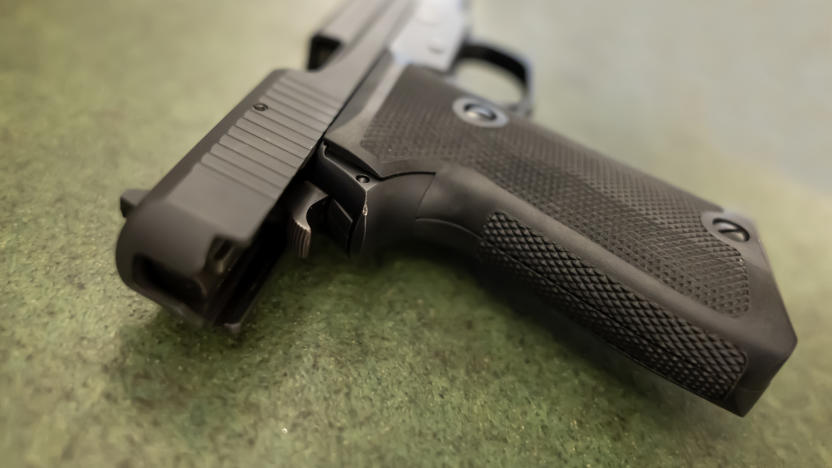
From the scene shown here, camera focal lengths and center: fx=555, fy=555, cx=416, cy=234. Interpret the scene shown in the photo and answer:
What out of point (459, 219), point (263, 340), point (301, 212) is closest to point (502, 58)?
point (459, 219)

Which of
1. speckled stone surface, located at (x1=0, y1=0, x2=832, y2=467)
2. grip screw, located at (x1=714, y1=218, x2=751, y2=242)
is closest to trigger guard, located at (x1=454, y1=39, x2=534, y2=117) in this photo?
speckled stone surface, located at (x1=0, y1=0, x2=832, y2=467)

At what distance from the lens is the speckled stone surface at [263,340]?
76 centimetres

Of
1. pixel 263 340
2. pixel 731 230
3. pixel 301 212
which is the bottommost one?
pixel 263 340

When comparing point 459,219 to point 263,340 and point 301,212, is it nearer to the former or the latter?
point 301,212

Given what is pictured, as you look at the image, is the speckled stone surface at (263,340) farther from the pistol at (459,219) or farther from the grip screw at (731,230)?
the grip screw at (731,230)

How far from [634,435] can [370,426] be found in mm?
422

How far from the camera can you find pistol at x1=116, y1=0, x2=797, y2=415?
2.36ft

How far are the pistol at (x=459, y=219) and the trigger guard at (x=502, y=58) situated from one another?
0.49m

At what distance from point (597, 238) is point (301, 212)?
445 mm

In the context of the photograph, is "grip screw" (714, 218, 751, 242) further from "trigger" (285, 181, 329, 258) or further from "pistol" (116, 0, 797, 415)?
"trigger" (285, 181, 329, 258)

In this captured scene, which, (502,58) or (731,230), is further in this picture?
(502,58)

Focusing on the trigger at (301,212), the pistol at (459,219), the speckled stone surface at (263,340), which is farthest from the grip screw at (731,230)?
the trigger at (301,212)

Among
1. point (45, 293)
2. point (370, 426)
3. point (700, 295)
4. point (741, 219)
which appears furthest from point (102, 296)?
point (741, 219)

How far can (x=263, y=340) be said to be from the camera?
855 millimetres
